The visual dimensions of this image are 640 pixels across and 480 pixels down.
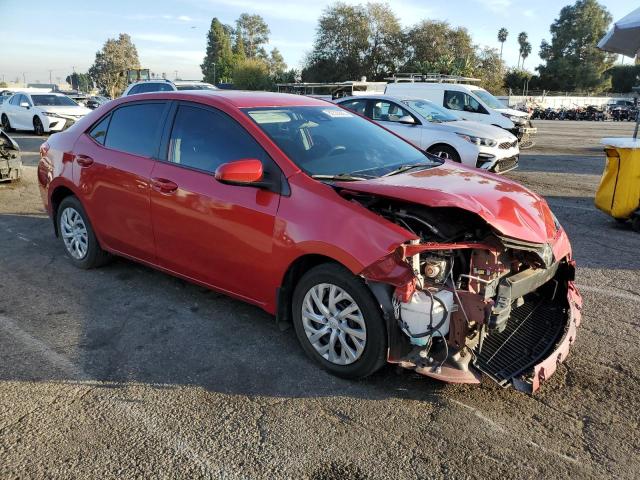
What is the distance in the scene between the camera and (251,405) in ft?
9.87

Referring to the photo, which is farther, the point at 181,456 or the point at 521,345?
the point at 521,345

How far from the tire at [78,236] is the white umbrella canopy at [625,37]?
1090 centimetres

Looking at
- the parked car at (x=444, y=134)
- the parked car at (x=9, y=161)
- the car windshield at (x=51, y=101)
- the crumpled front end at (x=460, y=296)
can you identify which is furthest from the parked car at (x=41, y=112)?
the crumpled front end at (x=460, y=296)

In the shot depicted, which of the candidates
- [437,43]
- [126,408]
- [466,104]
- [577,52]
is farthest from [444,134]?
[577,52]

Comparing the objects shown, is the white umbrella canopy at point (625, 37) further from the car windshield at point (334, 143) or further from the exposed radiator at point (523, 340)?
the exposed radiator at point (523, 340)

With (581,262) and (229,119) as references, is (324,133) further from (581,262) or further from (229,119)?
(581,262)

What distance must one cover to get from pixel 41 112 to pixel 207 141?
17.1 m

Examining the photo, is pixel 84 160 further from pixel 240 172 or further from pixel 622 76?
pixel 622 76

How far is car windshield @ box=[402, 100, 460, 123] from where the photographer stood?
1104cm

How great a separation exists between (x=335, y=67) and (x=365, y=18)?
6958 millimetres

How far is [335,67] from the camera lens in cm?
6444

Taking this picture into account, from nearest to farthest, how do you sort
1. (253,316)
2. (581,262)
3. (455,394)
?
(455,394)
(253,316)
(581,262)

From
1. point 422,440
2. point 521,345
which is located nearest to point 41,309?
point 422,440

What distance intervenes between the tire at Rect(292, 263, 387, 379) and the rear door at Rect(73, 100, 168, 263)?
65.4 inches
